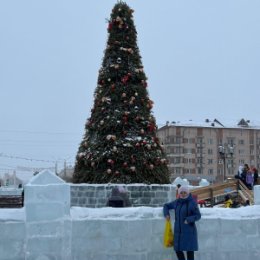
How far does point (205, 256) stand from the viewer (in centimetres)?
850

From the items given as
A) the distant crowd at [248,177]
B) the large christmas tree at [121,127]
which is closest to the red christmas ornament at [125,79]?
the large christmas tree at [121,127]

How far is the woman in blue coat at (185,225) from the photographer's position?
7.70 m

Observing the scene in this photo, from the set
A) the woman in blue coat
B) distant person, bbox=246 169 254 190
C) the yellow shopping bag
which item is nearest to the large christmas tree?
distant person, bbox=246 169 254 190

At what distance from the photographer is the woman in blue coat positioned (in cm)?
770

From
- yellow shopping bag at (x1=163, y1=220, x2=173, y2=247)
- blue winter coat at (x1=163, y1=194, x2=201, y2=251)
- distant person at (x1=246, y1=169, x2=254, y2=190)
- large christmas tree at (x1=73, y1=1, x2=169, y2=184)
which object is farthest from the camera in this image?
distant person at (x1=246, y1=169, x2=254, y2=190)

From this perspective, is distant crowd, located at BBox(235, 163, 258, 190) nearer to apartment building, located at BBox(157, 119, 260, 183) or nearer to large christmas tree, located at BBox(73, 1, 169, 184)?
large christmas tree, located at BBox(73, 1, 169, 184)

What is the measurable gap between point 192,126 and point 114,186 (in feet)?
266

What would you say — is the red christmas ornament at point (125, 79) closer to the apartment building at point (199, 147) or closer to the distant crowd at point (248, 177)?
the distant crowd at point (248, 177)

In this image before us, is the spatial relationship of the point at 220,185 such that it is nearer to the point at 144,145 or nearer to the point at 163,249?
the point at 144,145

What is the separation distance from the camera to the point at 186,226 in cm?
771

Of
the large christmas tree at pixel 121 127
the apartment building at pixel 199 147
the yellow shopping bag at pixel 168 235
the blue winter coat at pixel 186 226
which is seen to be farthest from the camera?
the apartment building at pixel 199 147

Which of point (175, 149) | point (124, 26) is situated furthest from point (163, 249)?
point (175, 149)

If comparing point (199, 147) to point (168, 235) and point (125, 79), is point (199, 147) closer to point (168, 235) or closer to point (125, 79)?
point (125, 79)

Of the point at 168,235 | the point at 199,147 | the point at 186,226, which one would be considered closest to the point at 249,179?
the point at 168,235
